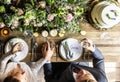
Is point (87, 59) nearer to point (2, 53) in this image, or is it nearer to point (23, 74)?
point (23, 74)

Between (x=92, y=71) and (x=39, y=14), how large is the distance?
0.55m

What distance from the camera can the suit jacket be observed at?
187 centimetres

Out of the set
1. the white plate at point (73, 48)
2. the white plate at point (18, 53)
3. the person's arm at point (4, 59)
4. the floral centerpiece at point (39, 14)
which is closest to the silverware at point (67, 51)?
the white plate at point (73, 48)

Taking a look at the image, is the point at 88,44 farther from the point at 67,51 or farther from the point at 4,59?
the point at 4,59

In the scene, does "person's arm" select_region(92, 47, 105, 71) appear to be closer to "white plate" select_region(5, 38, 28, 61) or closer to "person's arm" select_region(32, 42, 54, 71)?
"person's arm" select_region(32, 42, 54, 71)

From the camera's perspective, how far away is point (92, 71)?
1898 millimetres

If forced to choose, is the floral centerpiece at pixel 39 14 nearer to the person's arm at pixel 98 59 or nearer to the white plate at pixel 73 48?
the white plate at pixel 73 48

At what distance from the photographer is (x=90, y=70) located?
1900 mm

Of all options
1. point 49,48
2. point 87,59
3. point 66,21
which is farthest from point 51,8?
point 87,59

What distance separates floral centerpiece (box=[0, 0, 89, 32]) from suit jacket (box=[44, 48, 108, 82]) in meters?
0.26

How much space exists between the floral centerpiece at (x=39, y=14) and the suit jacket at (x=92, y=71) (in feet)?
0.86

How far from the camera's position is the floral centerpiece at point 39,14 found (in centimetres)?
172

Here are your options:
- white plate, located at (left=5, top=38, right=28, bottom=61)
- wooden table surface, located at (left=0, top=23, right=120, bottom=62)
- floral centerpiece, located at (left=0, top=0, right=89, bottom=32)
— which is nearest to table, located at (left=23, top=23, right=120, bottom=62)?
wooden table surface, located at (left=0, top=23, right=120, bottom=62)

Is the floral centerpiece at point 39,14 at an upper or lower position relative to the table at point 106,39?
upper
